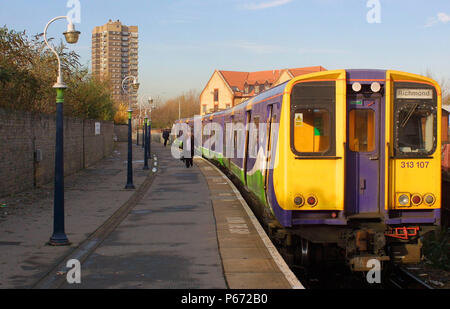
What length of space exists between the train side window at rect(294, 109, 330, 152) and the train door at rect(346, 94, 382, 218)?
35cm

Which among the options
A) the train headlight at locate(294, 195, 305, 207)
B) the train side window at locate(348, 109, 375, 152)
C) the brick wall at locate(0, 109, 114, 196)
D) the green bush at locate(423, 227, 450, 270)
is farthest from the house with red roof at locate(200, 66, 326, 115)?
the train headlight at locate(294, 195, 305, 207)

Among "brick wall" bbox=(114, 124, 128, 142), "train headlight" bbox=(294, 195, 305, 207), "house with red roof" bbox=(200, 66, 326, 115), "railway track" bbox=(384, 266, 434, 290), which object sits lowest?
"railway track" bbox=(384, 266, 434, 290)

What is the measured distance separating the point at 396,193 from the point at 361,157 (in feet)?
2.47

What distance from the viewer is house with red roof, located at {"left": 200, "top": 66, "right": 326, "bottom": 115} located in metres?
93.4

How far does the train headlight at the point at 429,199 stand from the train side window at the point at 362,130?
1080 millimetres

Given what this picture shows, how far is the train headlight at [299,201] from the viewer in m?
8.47

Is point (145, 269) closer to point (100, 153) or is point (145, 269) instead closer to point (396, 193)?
point (396, 193)

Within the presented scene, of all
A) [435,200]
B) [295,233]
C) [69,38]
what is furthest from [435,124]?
[69,38]

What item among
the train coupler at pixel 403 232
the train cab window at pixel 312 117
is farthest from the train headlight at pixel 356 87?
the train coupler at pixel 403 232

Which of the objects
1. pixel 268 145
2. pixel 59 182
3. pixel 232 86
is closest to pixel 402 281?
pixel 268 145

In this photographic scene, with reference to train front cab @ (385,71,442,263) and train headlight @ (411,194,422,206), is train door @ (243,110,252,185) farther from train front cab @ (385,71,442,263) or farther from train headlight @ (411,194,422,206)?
train headlight @ (411,194,422,206)

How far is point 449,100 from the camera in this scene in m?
55.6

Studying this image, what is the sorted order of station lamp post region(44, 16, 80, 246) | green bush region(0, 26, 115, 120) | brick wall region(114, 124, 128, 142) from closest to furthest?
station lamp post region(44, 16, 80, 246), green bush region(0, 26, 115, 120), brick wall region(114, 124, 128, 142)

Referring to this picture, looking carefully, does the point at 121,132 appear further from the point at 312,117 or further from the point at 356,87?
the point at 356,87
